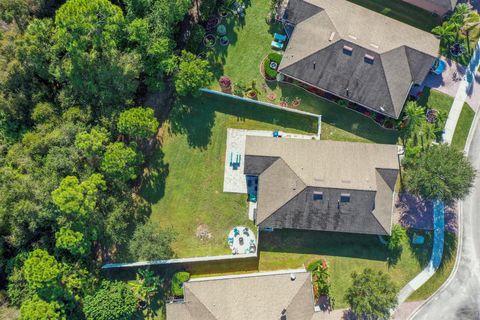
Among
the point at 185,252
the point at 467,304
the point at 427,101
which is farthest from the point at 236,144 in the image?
the point at 467,304

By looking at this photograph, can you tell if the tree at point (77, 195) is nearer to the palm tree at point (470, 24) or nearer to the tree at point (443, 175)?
the tree at point (443, 175)

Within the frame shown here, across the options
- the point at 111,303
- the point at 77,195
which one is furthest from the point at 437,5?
the point at 111,303

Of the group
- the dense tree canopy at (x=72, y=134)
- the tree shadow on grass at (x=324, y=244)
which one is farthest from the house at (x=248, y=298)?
the dense tree canopy at (x=72, y=134)

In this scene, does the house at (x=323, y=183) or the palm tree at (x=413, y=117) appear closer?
the house at (x=323, y=183)

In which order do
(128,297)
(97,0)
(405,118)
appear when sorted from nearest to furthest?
(97,0) → (128,297) → (405,118)

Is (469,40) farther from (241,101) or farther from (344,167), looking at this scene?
(241,101)
